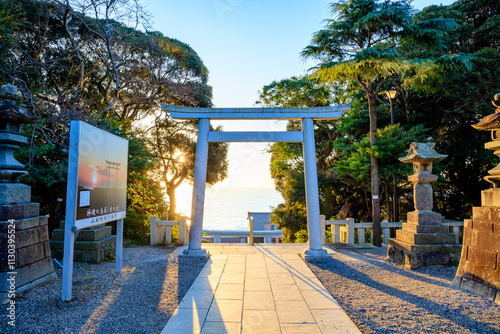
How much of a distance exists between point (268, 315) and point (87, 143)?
3.75m

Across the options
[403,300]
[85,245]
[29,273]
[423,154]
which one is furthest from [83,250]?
[423,154]

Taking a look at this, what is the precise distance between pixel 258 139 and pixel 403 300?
4786 millimetres

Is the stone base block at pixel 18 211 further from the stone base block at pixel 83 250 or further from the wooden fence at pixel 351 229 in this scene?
the wooden fence at pixel 351 229

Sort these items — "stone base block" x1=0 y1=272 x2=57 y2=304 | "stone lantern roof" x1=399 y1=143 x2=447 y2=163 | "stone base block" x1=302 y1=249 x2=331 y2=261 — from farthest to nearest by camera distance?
"stone base block" x1=302 y1=249 x2=331 y2=261
"stone lantern roof" x1=399 y1=143 x2=447 y2=163
"stone base block" x1=0 y1=272 x2=57 y2=304

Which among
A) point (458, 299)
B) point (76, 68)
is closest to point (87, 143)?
point (458, 299)

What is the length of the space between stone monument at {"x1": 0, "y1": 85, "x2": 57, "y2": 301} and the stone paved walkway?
2553 mm

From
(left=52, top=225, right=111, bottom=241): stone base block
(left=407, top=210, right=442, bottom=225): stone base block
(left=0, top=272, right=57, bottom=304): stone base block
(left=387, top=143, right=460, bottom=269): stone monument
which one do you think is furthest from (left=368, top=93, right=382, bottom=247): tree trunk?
(left=0, top=272, right=57, bottom=304): stone base block

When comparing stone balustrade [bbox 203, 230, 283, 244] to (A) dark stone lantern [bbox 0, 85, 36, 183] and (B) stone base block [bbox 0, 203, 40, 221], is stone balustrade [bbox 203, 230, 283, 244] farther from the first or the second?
(A) dark stone lantern [bbox 0, 85, 36, 183]

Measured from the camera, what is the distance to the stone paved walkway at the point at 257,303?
3.50 metres

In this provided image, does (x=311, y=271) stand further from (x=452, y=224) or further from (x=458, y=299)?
(x=452, y=224)

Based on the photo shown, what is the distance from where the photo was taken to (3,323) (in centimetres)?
342

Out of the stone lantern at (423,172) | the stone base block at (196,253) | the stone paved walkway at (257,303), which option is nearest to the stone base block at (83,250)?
the stone base block at (196,253)

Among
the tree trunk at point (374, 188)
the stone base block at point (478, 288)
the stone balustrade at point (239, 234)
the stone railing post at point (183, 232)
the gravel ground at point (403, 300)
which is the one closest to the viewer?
the gravel ground at point (403, 300)

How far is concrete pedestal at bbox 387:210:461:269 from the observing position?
655 centimetres
